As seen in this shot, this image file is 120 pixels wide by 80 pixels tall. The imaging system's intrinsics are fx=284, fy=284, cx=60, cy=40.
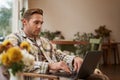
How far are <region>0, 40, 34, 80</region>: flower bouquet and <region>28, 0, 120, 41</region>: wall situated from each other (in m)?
7.56

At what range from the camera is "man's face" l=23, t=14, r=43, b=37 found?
2377 mm

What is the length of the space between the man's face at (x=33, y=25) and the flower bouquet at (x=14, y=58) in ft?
2.53

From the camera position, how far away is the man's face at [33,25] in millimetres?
2377

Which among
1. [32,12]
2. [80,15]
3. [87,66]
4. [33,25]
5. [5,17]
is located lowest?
[87,66]

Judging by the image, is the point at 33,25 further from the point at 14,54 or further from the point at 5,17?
the point at 5,17

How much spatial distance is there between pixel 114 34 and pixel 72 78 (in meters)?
7.54

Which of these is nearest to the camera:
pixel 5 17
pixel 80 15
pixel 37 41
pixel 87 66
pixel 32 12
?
pixel 87 66

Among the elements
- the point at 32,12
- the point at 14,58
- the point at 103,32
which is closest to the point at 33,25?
the point at 32,12

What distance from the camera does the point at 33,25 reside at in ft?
7.91

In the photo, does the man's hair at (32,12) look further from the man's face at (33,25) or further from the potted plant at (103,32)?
the potted plant at (103,32)

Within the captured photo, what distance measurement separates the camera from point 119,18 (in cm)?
931

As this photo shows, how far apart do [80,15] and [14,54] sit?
7.89 metres

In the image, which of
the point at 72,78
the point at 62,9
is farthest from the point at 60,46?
the point at 62,9

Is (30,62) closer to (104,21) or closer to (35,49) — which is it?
(35,49)
